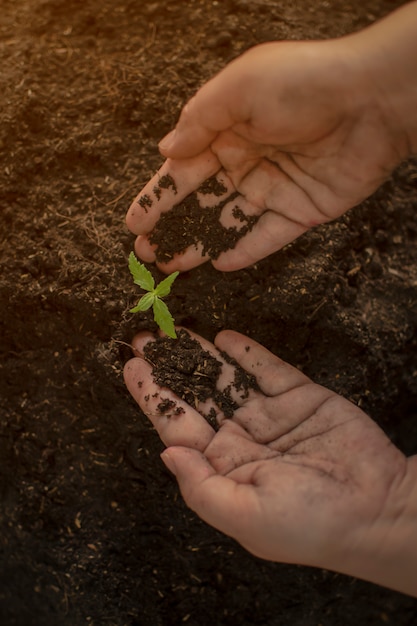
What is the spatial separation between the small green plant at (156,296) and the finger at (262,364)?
278mm

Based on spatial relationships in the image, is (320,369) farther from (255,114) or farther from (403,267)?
(255,114)

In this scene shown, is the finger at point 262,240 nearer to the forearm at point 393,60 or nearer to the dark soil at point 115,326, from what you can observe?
the dark soil at point 115,326

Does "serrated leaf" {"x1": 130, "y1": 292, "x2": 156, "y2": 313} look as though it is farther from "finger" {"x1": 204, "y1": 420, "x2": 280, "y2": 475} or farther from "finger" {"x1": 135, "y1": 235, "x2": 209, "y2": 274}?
"finger" {"x1": 204, "y1": 420, "x2": 280, "y2": 475}

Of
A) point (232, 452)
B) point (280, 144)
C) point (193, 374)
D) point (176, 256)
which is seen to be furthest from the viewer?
point (176, 256)

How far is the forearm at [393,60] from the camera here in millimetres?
2211

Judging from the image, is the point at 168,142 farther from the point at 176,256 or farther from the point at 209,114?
the point at 176,256

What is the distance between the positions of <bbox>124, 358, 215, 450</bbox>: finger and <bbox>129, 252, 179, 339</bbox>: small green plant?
0.22 meters

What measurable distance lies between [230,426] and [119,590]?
3.64 ft

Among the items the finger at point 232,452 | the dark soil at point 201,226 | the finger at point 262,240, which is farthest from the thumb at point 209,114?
the finger at point 232,452

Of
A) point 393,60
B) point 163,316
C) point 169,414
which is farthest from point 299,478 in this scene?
point 393,60

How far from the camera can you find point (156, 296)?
7.97 ft

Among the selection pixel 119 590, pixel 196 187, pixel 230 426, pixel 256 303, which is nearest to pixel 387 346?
pixel 256 303

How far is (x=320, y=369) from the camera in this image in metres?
2.83

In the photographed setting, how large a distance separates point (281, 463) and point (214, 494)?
0.27m
